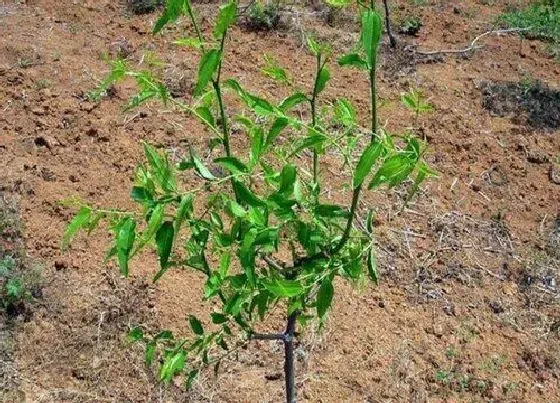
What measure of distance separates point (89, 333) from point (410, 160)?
2.13m

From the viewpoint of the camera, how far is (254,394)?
114 inches

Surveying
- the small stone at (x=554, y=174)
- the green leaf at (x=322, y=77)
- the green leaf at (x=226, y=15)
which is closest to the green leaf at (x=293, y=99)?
the green leaf at (x=322, y=77)

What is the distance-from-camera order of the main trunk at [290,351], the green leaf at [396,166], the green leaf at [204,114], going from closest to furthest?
the green leaf at [396,166] → the green leaf at [204,114] → the main trunk at [290,351]

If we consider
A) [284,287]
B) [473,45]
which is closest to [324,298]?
[284,287]

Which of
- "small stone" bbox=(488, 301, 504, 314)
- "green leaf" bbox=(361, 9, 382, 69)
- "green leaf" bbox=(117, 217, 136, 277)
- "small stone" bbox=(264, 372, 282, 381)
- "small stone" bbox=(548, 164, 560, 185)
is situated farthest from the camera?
"small stone" bbox=(548, 164, 560, 185)

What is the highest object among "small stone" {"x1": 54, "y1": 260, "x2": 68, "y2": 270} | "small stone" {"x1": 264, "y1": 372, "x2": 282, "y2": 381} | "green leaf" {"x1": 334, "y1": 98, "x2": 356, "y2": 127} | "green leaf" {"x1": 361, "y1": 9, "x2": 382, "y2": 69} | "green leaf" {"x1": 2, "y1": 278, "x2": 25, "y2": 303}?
"green leaf" {"x1": 361, "y1": 9, "x2": 382, "y2": 69}

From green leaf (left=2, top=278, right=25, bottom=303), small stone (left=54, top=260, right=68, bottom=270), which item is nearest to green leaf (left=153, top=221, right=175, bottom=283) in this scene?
green leaf (left=2, top=278, right=25, bottom=303)

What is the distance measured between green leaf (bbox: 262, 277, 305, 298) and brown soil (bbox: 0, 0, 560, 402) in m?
1.49

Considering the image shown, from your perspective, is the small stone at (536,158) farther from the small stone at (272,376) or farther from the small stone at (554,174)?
the small stone at (272,376)

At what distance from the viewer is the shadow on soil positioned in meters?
4.30

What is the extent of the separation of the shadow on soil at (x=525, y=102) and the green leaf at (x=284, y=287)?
10.3 ft

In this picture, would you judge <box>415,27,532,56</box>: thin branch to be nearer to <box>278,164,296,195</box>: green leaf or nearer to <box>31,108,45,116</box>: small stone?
<box>31,108,45,116</box>: small stone

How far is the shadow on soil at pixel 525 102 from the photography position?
4305mm

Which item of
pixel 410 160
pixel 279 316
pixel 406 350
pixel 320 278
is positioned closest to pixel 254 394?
pixel 279 316
